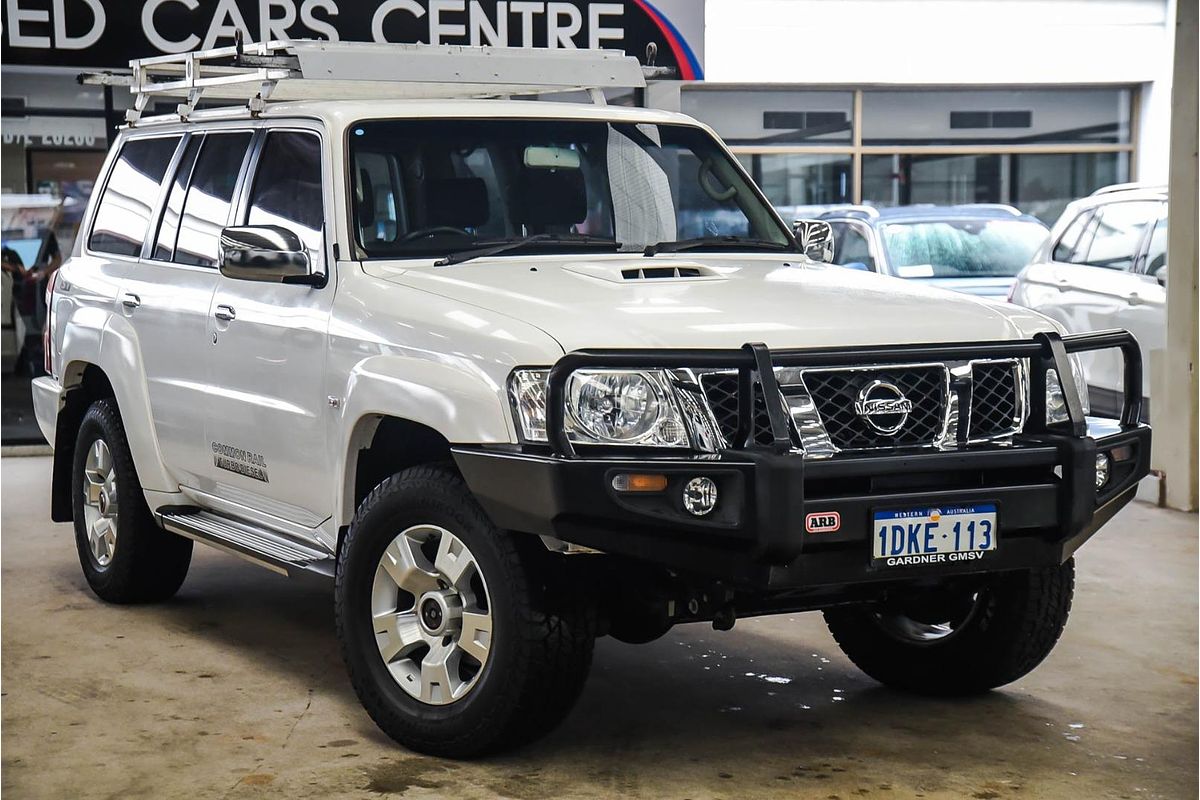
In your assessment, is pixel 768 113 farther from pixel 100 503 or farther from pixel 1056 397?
pixel 1056 397

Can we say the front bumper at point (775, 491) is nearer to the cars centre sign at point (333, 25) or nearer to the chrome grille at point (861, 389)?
the chrome grille at point (861, 389)

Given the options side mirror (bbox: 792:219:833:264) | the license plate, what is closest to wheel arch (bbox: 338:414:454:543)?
the license plate

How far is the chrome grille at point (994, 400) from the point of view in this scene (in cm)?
438

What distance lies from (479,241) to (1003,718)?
6.98 feet

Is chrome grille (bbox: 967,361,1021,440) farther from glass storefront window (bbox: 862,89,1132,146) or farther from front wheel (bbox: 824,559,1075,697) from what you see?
glass storefront window (bbox: 862,89,1132,146)

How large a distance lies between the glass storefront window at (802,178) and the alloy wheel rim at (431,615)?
13.0m

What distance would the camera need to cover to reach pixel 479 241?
16.8 feet

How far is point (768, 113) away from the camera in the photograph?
17203 millimetres

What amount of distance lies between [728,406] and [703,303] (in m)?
0.42

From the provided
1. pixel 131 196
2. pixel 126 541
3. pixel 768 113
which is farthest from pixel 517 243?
pixel 768 113

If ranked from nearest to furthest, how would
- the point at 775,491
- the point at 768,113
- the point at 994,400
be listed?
the point at 775,491, the point at 994,400, the point at 768,113

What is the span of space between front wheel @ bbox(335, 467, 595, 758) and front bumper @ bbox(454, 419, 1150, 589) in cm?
18

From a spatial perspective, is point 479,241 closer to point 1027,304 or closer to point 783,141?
point 1027,304

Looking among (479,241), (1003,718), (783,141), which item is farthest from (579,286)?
(783,141)
